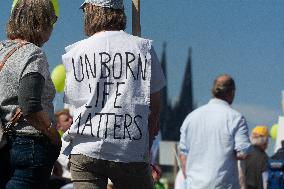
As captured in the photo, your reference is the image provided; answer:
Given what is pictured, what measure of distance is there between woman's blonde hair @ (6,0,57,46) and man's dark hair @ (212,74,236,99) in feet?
→ 10.5

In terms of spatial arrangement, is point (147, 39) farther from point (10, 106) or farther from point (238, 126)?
point (238, 126)

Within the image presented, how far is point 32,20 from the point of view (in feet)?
14.8

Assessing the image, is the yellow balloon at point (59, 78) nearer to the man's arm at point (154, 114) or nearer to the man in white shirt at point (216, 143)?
the man in white shirt at point (216, 143)

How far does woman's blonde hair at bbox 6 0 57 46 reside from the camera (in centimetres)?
452

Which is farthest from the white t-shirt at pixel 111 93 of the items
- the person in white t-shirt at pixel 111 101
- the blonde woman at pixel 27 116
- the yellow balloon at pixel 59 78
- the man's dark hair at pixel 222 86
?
the yellow balloon at pixel 59 78

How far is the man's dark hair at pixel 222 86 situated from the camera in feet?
24.8

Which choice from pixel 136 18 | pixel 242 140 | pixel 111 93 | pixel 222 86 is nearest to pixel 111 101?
pixel 111 93

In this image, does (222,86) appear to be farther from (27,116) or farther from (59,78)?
(59,78)

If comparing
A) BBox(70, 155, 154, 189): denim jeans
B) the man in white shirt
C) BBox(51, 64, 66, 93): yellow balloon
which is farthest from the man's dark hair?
BBox(51, 64, 66, 93): yellow balloon

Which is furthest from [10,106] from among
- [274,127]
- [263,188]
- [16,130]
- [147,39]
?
[274,127]

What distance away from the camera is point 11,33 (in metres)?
4.60

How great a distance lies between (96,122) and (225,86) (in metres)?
3.25

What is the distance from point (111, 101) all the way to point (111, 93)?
4 cm

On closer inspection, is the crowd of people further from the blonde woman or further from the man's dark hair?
the man's dark hair
